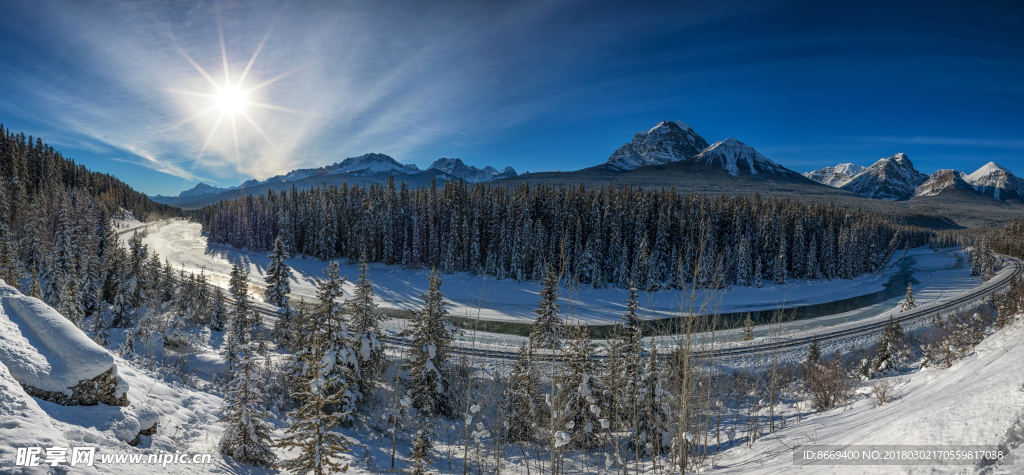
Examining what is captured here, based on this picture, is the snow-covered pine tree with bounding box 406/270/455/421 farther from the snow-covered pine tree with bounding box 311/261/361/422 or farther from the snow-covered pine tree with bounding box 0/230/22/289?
the snow-covered pine tree with bounding box 0/230/22/289

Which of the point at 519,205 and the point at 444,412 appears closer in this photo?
the point at 444,412

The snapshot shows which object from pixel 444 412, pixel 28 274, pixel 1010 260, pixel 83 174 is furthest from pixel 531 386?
pixel 83 174

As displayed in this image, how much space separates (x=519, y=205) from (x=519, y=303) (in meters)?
22.3

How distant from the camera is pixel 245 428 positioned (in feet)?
27.8

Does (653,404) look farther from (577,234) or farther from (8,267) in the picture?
(577,234)

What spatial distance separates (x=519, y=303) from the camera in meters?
47.5

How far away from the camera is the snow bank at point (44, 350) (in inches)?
265

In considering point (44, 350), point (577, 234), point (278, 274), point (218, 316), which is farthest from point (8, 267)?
point (577, 234)

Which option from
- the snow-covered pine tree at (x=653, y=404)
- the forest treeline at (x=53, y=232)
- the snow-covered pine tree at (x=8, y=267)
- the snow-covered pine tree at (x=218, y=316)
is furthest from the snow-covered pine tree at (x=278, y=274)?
the snow-covered pine tree at (x=653, y=404)

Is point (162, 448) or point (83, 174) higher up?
point (83, 174)

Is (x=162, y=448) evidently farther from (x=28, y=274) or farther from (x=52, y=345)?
(x=28, y=274)

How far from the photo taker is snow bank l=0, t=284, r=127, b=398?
673cm

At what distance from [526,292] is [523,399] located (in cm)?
3944

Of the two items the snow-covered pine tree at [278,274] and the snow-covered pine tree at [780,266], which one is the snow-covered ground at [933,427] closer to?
the snow-covered pine tree at [278,274]
